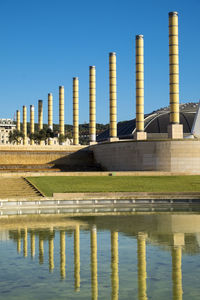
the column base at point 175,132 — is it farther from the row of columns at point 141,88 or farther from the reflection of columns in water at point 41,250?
the reflection of columns in water at point 41,250

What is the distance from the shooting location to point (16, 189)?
117 feet

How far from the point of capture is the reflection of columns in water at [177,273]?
12234 mm

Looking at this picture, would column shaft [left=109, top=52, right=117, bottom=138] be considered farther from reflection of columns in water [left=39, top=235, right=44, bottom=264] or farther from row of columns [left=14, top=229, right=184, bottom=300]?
reflection of columns in water [left=39, top=235, right=44, bottom=264]

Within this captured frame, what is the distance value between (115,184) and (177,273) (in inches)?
946

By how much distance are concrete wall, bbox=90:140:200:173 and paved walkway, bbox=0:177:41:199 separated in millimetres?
13579

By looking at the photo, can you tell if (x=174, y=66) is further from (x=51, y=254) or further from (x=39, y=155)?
(x=51, y=254)

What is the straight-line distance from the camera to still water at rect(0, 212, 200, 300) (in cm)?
1249

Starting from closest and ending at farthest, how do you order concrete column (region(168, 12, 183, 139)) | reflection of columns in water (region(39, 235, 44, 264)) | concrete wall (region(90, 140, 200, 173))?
reflection of columns in water (region(39, 235, 44, 264)) < concrete wall (region(90, 140, 200, 173)) < concrete column (region(168, 12, 183, 139))

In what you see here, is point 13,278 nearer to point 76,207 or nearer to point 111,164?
point 76,207

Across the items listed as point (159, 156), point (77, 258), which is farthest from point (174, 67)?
point (77, 258)

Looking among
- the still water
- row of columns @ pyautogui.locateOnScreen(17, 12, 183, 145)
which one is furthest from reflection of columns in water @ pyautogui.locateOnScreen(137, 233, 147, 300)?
row of columns @ pyautogui.locateOnScreen(17, 12, 183, 145)

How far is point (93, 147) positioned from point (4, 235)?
40.0 meters

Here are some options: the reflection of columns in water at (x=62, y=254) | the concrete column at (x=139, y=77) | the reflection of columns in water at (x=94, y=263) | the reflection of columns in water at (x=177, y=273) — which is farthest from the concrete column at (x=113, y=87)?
the reflection of columns in water at (x=177, y=273)

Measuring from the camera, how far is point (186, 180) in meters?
40.8
